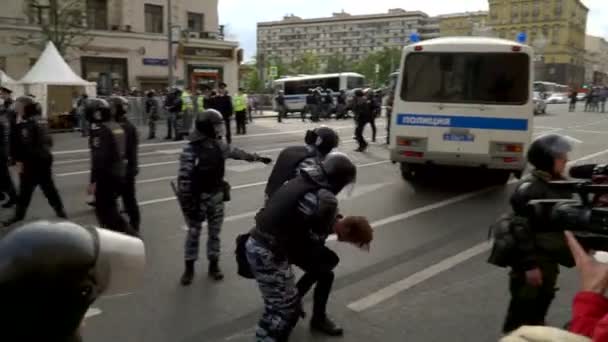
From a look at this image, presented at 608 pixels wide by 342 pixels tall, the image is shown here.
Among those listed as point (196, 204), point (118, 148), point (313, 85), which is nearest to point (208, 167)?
point (196, 204)

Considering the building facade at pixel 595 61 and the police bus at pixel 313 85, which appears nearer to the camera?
the police bus at pixel 313 85

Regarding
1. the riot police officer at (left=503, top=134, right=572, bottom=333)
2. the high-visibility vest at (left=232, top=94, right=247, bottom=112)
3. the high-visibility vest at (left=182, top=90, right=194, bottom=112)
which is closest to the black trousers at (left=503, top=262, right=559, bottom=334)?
the riot police officer at (left=503, top=134, right=572, bottom=333)

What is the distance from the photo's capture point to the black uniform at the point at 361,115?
15.2 metres

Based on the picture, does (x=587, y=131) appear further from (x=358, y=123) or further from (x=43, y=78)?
(x=43, y=78)

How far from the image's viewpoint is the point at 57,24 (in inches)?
959

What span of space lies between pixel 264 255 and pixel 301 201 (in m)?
0.41

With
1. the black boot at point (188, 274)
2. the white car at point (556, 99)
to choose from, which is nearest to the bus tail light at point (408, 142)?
the black boot at point (188, 274)

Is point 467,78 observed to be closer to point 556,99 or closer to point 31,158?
point 31,158

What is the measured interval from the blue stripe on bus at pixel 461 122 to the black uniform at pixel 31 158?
18.5 feet

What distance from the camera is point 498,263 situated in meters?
3.17

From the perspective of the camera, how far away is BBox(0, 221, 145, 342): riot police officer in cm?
111

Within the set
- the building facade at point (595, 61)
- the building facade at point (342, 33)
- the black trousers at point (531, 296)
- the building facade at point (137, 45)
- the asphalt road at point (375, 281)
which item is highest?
the building facade at point (342, 33)

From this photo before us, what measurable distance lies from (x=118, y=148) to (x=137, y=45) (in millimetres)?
28022

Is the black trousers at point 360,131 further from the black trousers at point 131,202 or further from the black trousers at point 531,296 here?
the black trousers at point 531,296
